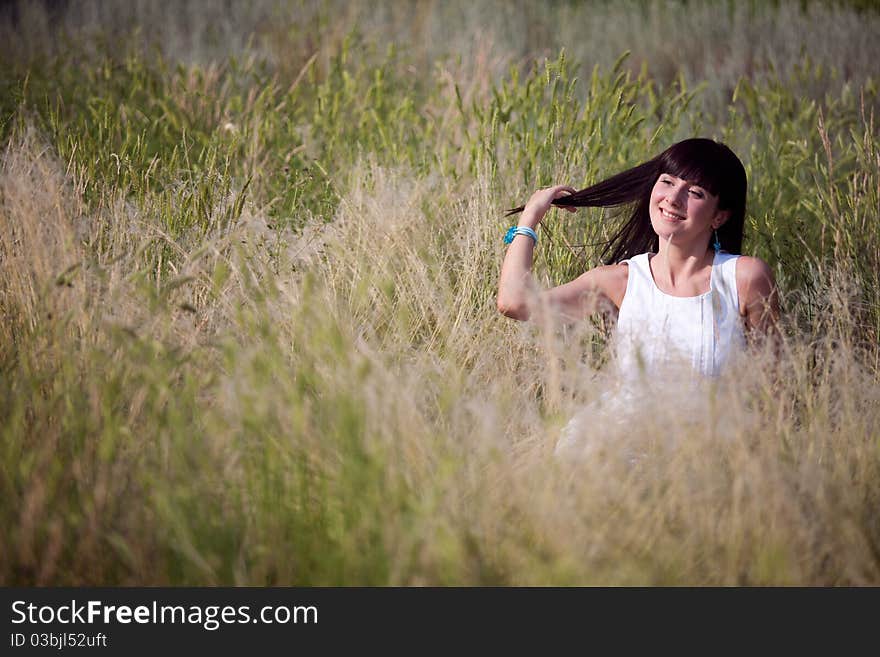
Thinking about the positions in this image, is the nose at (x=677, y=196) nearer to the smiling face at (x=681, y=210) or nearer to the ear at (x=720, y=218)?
the smiling face at (x=681, y=210)

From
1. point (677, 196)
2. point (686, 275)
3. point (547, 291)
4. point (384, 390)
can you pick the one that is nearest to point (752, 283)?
point (686, 275)

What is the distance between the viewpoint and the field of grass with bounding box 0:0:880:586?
1.62m

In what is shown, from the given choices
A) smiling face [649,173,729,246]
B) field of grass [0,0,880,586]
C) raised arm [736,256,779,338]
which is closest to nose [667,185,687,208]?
smiling face [649,173,729,246]

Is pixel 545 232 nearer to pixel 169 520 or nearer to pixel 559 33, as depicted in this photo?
pixel 169 520

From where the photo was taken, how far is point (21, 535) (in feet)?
5.16

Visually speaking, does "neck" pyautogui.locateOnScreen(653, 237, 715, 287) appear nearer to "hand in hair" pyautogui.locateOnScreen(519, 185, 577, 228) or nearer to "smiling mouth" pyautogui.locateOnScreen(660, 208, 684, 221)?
"smiling mouth" pyautogui.locateOnScreen(660, 208, 684, 221)

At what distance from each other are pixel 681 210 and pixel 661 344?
1.46 feet

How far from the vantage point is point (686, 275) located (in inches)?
95.6

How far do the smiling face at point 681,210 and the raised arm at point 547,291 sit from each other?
182mm

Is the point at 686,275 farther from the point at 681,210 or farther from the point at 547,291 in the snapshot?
the point at 547,291

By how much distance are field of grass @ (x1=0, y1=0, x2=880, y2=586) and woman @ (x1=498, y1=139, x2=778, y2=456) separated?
16 centimetres

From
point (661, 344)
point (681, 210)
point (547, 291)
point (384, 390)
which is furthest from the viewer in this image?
point (681, 210)

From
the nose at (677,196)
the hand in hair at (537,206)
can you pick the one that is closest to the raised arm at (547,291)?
the hand in hair at (537,206)

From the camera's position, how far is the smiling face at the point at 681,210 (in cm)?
239
